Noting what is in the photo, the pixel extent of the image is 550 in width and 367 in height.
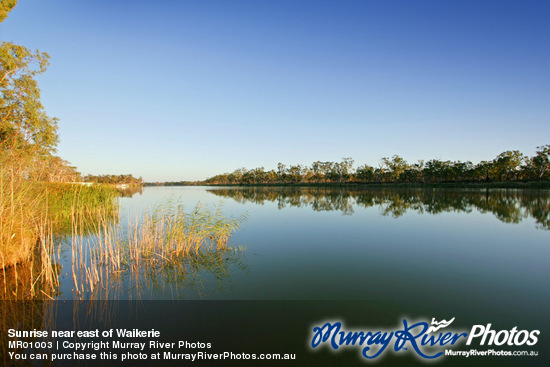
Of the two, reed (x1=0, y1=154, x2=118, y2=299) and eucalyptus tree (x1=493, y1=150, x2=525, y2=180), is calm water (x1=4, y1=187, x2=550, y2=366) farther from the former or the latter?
eucalyptus tree (x1=493, y1=150, x2=525, y2=180)

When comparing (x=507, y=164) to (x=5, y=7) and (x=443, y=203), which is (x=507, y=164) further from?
(x=5, y=7)

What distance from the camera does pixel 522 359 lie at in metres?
3.54

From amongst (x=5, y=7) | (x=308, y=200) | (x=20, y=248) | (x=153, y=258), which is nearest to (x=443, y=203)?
(x=308, y=200)

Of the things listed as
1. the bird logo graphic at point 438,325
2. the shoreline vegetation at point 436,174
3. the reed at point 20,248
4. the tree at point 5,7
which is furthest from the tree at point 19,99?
the shoreline vegetation at point 436,174

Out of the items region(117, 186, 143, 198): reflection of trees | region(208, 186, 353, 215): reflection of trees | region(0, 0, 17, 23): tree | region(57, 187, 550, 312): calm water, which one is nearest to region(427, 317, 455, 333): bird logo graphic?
region(57, 187, 550, 312): calm water

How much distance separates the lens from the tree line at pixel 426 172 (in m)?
65.4

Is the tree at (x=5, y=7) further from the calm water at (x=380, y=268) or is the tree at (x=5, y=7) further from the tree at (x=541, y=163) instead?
the tree at (x=541, y=163)

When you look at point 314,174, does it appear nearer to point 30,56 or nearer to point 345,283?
point 30,56

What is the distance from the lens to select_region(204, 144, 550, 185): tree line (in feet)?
214

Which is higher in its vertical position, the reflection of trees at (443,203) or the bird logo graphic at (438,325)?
the reflection of trees at (443,203)

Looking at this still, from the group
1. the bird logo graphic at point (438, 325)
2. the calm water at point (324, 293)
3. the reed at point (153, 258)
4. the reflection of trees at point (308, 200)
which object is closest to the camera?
the calm water at point (324, 293)

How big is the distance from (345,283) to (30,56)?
24.9 metres

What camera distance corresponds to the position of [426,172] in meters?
77.6

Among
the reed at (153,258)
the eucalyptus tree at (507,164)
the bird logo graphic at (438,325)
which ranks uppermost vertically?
the eucalyptus tree at (507,164)
